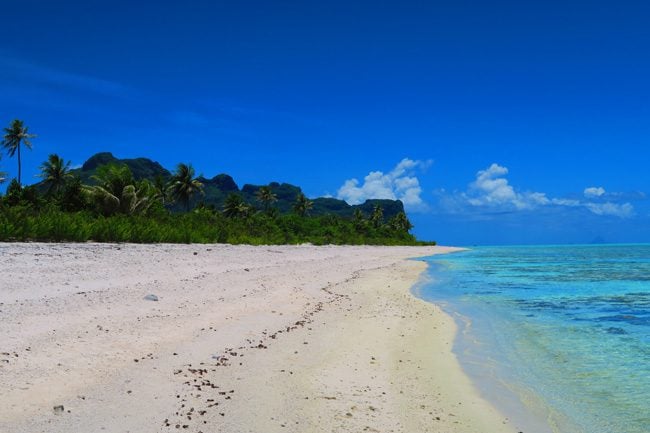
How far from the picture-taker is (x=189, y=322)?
10180 mm

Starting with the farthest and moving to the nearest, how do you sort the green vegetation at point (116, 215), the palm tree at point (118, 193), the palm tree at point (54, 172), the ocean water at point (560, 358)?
the palm tree at point (54, 172) < the palm tree at point (118, 193) < the green vegetation at point (116, 215) < the ocean water at point (560, 358)

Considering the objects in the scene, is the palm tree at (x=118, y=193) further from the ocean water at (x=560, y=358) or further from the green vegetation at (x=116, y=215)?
the ocean water at (x=560, y=358)

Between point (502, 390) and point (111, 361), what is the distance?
19.6 ft

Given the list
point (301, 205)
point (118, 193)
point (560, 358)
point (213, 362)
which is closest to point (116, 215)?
point (118, 193)

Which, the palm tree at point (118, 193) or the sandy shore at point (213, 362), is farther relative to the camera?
the palm tree at point (118, 193)

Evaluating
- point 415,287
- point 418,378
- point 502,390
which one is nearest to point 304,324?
point 418,378

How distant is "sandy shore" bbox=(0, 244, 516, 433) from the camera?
Answer: 547 centimetres

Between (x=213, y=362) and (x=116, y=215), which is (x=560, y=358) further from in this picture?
(x=116, y=215)

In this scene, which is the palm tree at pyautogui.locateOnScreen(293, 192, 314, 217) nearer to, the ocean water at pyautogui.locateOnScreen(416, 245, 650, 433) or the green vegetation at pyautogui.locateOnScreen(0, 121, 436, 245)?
the green vegetation at pyautogui.locateOnScreen(0, 121, 436, 245)

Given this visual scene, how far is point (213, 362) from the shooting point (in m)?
7.55

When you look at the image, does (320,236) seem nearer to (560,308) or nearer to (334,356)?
(560,308)

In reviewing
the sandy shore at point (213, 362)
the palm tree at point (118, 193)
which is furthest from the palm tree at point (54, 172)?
the sandy shore at point (213, 362)

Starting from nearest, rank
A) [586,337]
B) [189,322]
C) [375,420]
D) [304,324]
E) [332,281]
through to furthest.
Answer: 1. [375,420]
2. [189,322]
3. [304,324]
4. [586,337]
5. [332,281]

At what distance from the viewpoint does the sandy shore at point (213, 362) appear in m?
5.47
